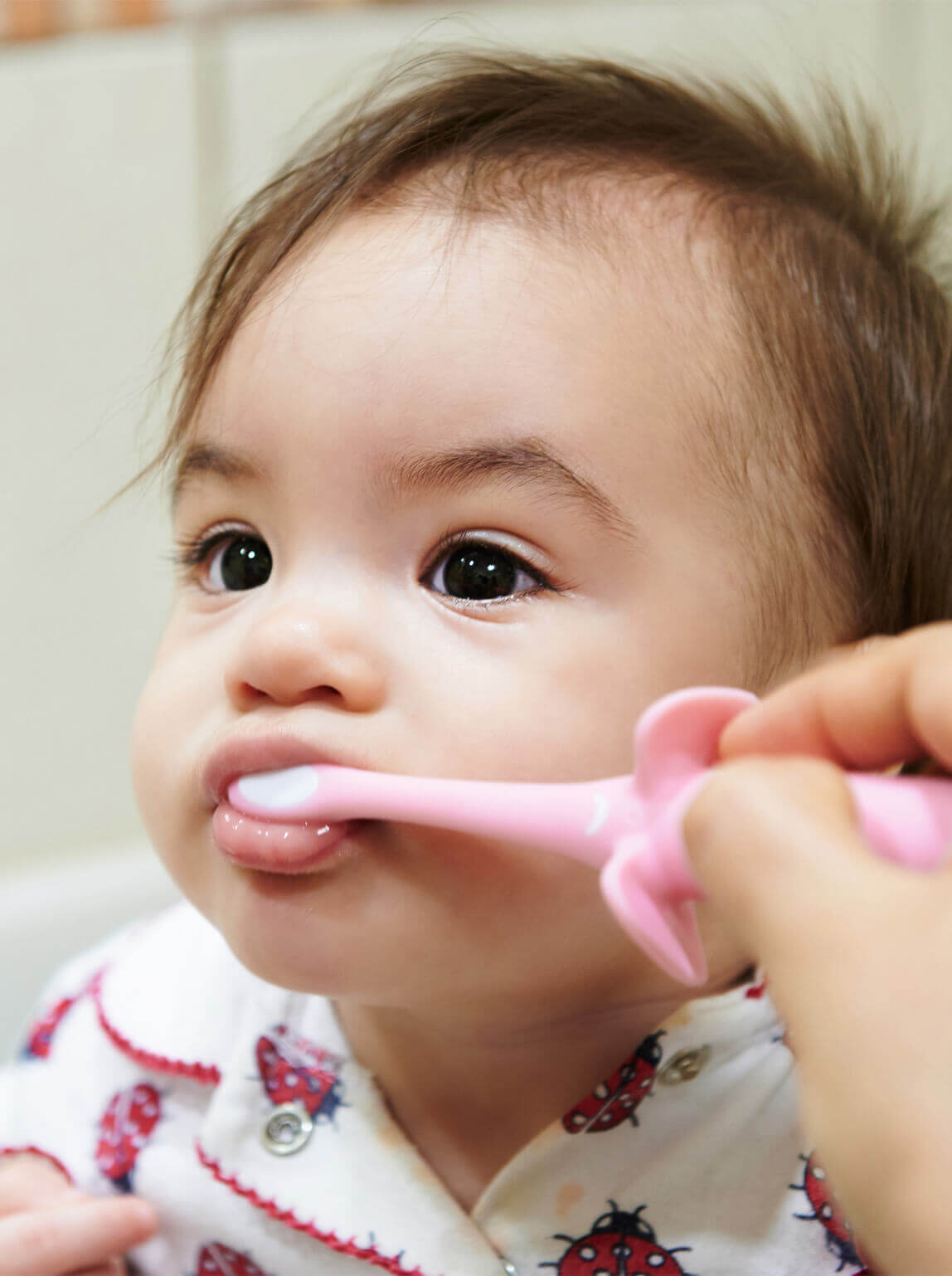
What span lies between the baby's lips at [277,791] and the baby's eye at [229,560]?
104 millimetres

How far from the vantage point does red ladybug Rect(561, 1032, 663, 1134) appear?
1.91ft

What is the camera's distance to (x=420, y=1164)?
60 cm

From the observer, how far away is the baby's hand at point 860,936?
269 millimetres

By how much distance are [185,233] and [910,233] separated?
0.69 meters

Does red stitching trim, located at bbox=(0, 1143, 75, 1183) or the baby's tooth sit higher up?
the baby's tooth

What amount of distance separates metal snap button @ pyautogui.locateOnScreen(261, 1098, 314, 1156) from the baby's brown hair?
0.29 meters

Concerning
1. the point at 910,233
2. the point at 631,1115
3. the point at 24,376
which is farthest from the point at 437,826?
the point at 24,376

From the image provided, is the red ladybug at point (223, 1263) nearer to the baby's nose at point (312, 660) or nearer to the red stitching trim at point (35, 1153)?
the red stitching trim at point (35, 1153)

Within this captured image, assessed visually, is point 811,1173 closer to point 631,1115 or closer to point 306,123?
point 631,1115

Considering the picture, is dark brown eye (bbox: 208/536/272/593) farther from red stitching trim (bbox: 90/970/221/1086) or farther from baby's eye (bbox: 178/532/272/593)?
red stitching trim (bbox: 90/970/221/1086)

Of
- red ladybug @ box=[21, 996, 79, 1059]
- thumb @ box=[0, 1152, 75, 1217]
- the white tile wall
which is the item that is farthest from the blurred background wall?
thumb @ box=[0, 1152, 75, 1217]

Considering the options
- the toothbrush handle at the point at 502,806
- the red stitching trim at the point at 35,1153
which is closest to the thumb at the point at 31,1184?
the red stitching trim at the point at 35,1153

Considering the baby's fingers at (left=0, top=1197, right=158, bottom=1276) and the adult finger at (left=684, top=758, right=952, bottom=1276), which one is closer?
the adult finger at (left=684, top=758, right=952, bottom=1276)

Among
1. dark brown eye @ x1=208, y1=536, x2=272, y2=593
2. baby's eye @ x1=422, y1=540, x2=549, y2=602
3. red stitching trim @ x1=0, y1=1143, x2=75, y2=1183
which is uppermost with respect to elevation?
dark brown eye @ x1=208, y1=536, x2=272, y2=593
